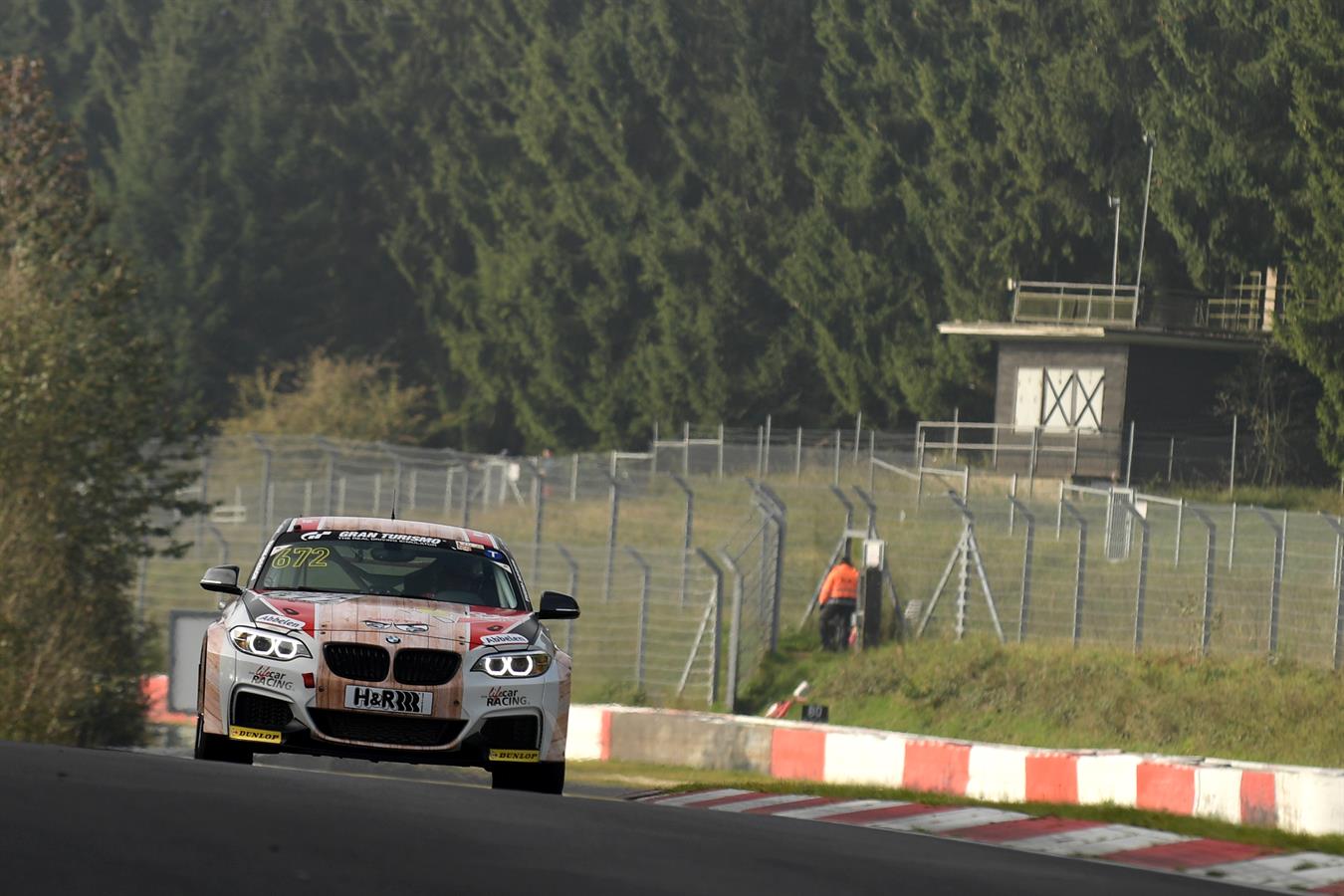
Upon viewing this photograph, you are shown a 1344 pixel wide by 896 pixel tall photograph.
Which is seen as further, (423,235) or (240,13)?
(240,13)

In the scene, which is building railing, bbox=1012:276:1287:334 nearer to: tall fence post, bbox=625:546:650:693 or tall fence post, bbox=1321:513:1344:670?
tall fence post, bbox=625:546:650:693

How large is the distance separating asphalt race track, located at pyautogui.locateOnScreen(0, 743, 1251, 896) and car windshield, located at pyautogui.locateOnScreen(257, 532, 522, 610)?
51.5 inches

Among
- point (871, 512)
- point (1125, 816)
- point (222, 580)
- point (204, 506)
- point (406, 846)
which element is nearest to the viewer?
point (406, 846)

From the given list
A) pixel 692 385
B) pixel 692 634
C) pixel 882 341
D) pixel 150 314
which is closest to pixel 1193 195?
pixel 882 341

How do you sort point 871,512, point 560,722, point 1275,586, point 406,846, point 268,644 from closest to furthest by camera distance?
point 406,846, point 268,644, point 560,722, point 1275,586, point 871,512

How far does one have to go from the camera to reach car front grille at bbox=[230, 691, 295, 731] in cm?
1197

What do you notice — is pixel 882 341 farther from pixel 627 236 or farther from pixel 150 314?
pixel 150 314

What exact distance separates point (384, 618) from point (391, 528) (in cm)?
163

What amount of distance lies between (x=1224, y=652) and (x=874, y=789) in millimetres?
11427

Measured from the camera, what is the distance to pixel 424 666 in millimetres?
11922

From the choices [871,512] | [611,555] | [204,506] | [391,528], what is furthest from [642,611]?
[391,528]

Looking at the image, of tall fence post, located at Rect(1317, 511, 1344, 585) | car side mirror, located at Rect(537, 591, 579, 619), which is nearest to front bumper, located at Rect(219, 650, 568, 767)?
car side mirror, located at Rect(537, 591, 579, 619)

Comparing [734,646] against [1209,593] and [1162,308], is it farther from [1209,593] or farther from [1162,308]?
[1162,308]

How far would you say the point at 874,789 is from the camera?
17109mm
